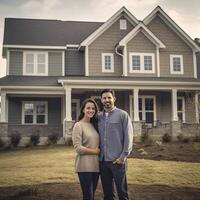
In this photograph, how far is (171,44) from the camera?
23.1 meters

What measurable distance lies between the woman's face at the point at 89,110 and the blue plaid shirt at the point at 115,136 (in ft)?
0.63

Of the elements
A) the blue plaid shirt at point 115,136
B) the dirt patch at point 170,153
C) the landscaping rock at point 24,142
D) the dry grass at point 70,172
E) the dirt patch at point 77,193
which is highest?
the blue plaid shirt at point 115,136

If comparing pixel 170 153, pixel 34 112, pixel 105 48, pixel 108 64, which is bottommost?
pixel 170 153

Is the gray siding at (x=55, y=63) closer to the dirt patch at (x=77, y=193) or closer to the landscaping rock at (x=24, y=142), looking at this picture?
Result: the landscaping rock at (x=24, y=142)

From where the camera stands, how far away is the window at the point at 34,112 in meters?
22.0

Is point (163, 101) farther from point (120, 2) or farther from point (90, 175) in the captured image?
point (90, 175)

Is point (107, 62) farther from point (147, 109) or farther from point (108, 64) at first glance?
point (147, 109)

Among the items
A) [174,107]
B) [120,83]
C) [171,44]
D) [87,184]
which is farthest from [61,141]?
[87,184]

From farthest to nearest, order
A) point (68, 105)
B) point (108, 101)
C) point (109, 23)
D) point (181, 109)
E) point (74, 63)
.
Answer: point (181, 109) → point (74, 63) → point (109, 23) → point (68, 105) → point (108, 101)

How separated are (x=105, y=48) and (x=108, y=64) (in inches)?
43.2

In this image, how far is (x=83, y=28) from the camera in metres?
25.6

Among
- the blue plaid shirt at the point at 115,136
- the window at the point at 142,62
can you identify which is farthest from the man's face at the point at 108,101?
the window at the point at 142,62

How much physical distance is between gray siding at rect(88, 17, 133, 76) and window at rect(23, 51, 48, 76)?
3.05 meters

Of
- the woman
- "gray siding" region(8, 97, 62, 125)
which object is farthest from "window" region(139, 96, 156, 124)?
the woman
